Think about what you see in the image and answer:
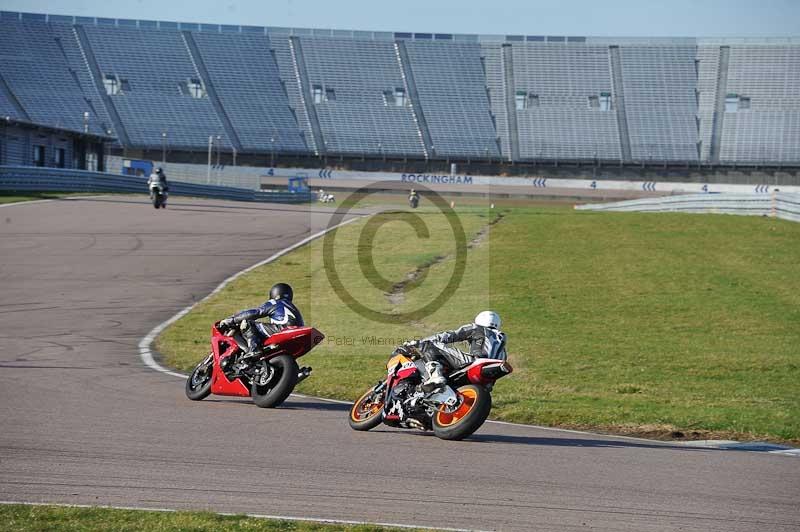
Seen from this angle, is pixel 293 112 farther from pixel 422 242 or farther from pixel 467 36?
pixel 422 242

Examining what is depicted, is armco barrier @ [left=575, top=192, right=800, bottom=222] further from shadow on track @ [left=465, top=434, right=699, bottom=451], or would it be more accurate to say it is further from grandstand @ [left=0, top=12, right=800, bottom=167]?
grandstand @ [left=0, top=12, right=800, bottom=167]

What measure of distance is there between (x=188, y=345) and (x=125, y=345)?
0.95 m

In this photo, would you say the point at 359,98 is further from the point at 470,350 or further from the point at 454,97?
the point at 470,350

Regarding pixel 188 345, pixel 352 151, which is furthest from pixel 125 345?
pixel 352 151

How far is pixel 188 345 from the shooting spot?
1578cm

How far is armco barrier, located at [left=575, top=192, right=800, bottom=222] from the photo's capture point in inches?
1426

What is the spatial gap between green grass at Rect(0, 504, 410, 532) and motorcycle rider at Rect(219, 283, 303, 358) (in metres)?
5.09

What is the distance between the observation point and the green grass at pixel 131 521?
5.99m

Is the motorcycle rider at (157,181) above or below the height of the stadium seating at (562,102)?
below

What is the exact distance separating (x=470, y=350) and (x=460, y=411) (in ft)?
2.05

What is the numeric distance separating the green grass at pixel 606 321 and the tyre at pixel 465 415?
2.24 m

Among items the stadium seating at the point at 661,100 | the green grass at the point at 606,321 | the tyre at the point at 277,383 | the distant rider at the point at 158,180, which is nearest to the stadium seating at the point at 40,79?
the distant rider at the point at 158,180

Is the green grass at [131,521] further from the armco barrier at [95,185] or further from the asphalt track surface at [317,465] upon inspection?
the armco barrier at [95,185]

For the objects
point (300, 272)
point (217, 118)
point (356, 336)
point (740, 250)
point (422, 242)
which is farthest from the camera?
point (217, 118)
